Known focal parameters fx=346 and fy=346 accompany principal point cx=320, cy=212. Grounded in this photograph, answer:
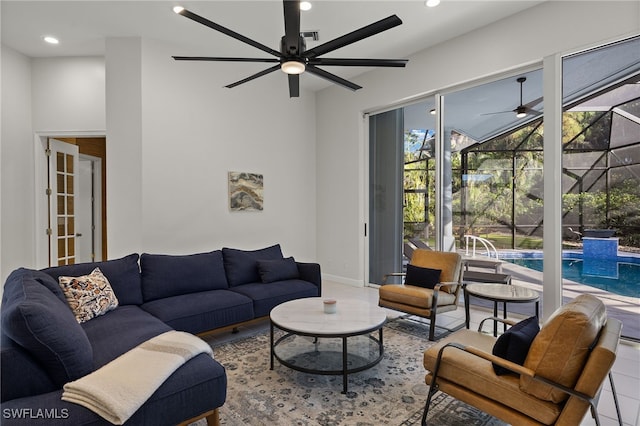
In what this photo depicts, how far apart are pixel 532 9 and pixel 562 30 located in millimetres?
425

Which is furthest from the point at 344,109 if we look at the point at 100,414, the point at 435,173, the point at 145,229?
the point at 100,414

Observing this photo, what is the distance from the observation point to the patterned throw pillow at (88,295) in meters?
2.71

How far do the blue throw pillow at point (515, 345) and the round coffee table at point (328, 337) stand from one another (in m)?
0.94

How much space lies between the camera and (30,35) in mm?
4281

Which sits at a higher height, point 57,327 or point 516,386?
point 57,327

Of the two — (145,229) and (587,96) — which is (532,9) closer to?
(587,96)

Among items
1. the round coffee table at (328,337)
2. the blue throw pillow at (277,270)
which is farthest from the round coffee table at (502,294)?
the blue throw pillow at (277,270)

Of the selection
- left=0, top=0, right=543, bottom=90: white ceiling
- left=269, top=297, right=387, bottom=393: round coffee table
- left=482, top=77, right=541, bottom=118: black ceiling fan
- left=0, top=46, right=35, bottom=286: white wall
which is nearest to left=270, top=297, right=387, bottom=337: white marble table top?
left=269, top=297, right=387, bottom=393: round coffee table

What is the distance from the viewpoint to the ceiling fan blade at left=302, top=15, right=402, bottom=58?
91.7 inches

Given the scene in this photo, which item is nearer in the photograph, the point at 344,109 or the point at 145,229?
A: the point at 145,229

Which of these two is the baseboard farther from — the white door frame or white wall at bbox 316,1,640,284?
the white door frame

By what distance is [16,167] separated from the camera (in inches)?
184

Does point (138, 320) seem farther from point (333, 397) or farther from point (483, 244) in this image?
point (483, 244)

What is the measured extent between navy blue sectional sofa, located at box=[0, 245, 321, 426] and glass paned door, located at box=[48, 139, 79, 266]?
257cm
